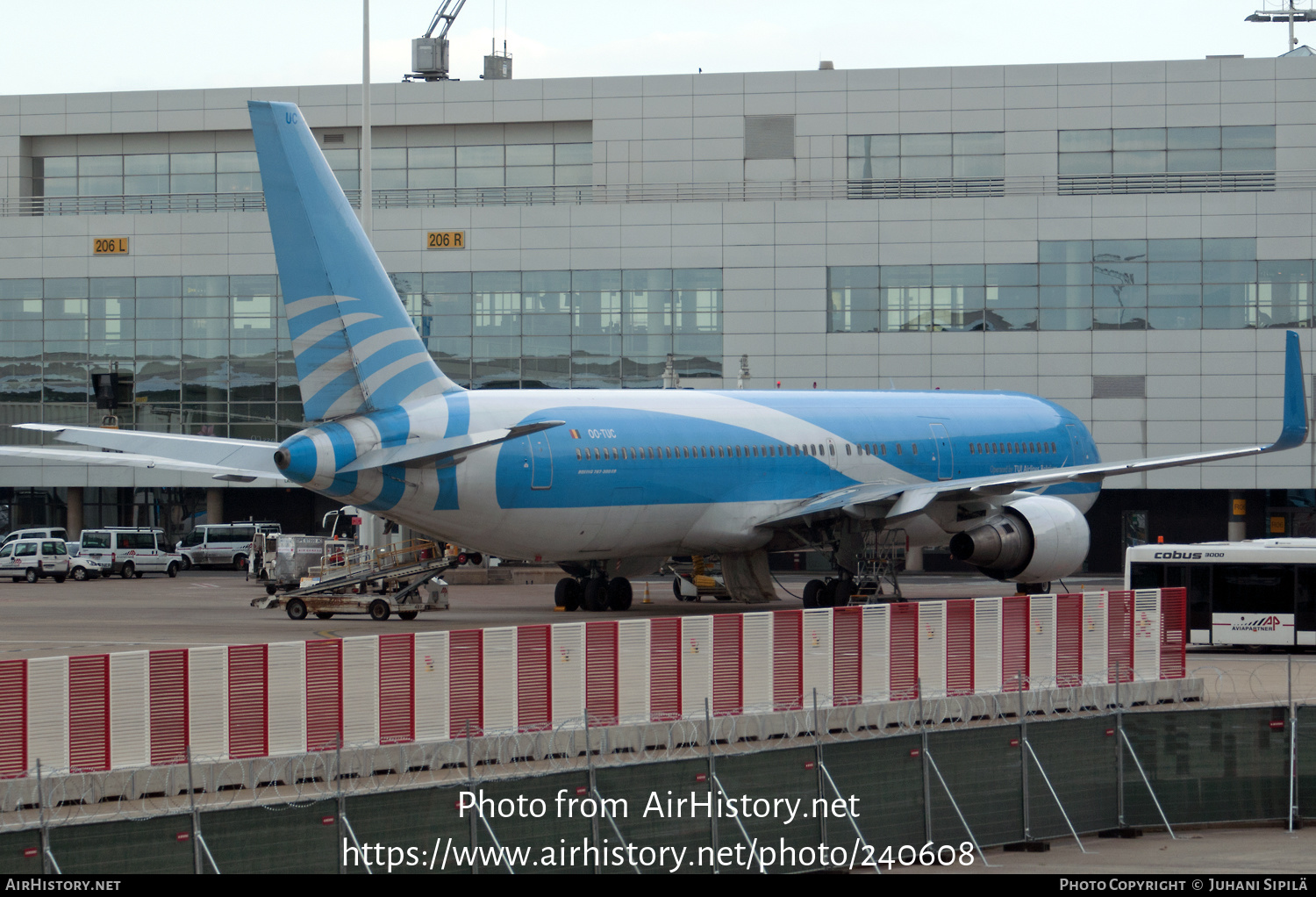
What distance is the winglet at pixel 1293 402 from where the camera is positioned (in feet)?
115

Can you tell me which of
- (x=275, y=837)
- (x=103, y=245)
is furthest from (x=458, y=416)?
(x=103, y=245)

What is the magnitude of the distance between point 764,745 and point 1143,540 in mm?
46634

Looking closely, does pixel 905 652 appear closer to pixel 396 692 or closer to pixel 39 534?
pixel 396 692

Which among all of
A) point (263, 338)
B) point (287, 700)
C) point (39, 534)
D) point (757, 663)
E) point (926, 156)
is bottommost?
point (39, 534)

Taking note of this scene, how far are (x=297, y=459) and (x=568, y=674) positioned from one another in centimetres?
1060

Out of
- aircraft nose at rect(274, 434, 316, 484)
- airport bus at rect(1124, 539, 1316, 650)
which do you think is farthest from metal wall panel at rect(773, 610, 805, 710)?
airport bus at rect(1124, 539, 1316, 650)

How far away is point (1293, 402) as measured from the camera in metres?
36.2

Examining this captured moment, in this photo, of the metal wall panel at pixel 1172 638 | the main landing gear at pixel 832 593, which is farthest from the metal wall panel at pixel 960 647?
the main landing gear at pixel 832 593

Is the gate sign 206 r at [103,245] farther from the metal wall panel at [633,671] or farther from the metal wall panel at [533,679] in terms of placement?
the metal wall panel at [533,679]

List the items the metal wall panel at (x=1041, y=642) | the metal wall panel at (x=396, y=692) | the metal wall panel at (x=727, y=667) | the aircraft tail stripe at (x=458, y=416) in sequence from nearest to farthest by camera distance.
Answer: the metal wall panel at (x=396, y=692) → the metal wall panel at (x=727, y=667) → the metal wall panel at (x=1041, y=642) → the aircraft tail stripe at (x=458, y=416)

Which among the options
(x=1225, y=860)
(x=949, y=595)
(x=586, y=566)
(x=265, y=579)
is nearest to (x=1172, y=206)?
(x=949, y=595)

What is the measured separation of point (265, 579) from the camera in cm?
5112

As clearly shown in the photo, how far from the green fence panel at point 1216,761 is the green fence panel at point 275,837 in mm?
12041
